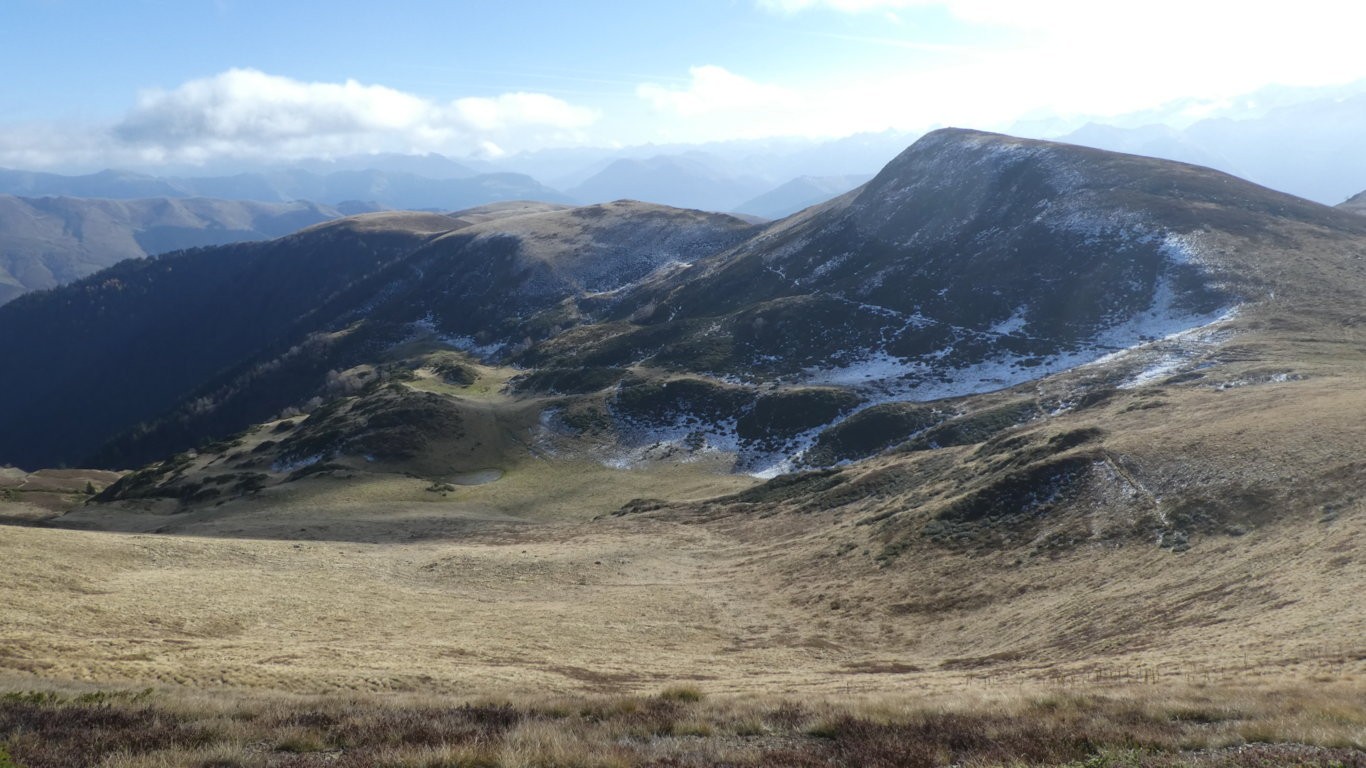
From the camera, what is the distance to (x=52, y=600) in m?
28.4

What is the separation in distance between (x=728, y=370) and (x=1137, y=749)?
3519 inches

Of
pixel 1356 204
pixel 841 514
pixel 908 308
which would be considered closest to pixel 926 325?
pixel 908 308

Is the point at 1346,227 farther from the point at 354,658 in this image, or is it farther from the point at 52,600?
the point at 52,600

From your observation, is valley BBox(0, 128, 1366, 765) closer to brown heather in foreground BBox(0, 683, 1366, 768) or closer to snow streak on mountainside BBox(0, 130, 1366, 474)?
brown heather in foreground BBox(0, 683, 1366, 768)

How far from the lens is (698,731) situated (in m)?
13.4

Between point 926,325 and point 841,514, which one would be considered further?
point 926,325

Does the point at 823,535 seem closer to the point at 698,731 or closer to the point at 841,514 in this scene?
the point at 841,514

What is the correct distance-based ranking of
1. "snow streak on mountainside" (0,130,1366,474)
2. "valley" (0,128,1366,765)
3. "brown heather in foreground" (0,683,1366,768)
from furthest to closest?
1. "snow streak on mountainside" (0,130,1366,474)
2. "valley" (0,128,1366,765)
3. "brown heather in foreground" (0,683,1366,768)

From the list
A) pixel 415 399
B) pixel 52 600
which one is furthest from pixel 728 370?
pixel 52 600

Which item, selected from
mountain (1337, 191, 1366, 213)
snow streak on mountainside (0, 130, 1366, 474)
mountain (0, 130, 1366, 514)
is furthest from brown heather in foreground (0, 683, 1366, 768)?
mountain (1337, 191, 1366, 213)

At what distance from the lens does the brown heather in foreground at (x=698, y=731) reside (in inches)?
429

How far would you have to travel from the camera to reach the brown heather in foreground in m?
10.9

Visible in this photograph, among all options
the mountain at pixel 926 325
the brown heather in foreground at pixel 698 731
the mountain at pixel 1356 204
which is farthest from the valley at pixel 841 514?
the mountain at pixel 1356 204

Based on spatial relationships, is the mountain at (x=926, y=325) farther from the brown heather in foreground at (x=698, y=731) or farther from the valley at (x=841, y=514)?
the brown heather in foreground at (x=698, y=731)
